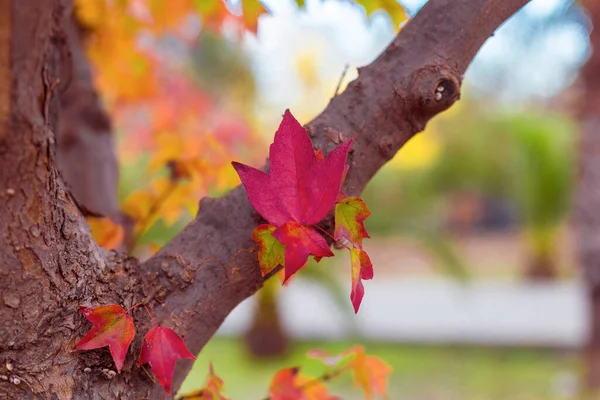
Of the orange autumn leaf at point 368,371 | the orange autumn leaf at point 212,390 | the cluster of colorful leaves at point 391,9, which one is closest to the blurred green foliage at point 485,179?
the orange autumn leaf at point 368,371

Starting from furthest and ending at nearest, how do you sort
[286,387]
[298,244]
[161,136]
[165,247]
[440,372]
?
[440,372] → [161,136] → [286,387] → [165,247] → [298,244]

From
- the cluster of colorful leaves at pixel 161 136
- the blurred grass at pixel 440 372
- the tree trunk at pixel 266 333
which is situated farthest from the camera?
the tree trunk at pixel 266 333

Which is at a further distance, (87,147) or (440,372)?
(440,372)

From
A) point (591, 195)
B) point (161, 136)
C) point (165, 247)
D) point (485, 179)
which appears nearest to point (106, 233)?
point (165, 247)

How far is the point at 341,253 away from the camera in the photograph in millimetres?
3855

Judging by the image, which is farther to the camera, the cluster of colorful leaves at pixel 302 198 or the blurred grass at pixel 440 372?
the blurred grass at pixel 440 372

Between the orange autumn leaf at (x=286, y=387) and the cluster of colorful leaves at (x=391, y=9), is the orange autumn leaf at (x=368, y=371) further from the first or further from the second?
the cluster of colorful leaves at (x=391, y=9)

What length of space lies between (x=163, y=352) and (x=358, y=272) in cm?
16

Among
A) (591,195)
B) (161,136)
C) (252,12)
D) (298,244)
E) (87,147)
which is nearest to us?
(298,244)

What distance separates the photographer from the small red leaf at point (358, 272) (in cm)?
45

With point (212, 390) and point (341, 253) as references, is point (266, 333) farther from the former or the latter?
point (212, 390)

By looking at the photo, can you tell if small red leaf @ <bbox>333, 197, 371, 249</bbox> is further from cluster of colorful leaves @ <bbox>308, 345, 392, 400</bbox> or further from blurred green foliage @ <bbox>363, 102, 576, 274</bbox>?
blurred green foliage @ <bbox>363, 102, 576, 274</bbox>

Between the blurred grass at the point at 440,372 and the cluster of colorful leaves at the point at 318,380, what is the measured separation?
2175 mm

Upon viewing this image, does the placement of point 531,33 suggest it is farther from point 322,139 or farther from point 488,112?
point 322,139
